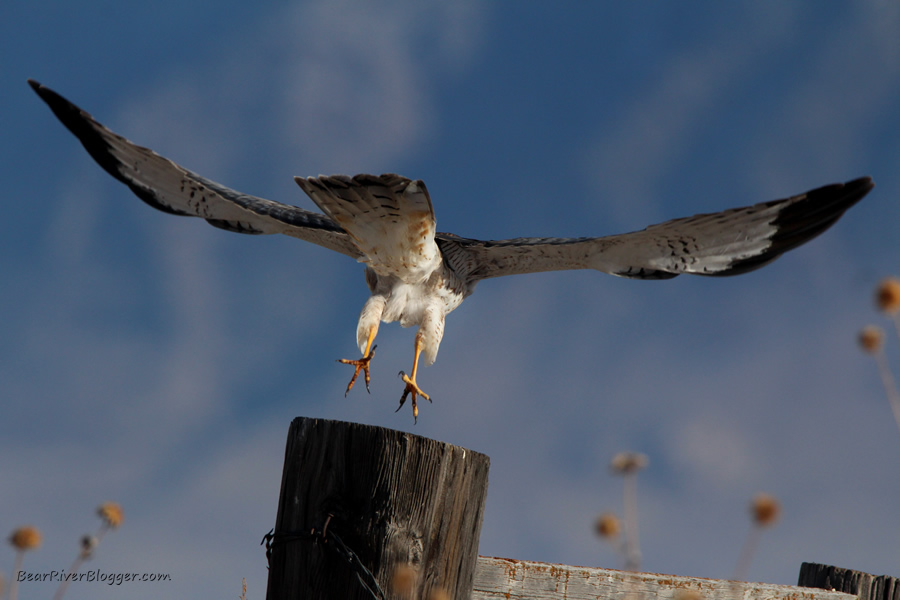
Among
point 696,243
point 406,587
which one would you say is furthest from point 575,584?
point 696,243

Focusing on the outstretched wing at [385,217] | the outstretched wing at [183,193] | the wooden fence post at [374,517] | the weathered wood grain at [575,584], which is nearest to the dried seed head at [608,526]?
the wooden fence post at [374,517]

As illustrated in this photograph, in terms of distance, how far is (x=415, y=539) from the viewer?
260 centimetres

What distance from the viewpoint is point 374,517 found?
8.50 ft

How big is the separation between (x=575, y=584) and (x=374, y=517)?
4.29ft

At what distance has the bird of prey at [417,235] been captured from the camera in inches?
178

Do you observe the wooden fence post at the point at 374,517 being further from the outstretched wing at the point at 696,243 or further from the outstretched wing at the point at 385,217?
the outstretched wing at the point at 696,243

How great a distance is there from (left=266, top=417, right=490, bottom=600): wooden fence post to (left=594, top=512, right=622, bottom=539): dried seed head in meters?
0.81

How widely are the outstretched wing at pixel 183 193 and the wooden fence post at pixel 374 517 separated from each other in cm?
316

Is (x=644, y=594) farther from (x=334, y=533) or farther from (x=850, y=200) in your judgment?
(x=850, y=200)

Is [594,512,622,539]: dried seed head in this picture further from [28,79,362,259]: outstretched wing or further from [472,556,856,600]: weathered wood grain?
[28,79,362,259]: outstretched wing

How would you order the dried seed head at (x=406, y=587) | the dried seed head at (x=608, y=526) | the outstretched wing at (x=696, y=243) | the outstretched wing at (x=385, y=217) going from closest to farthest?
the dried seed head at (x=608, y=526) → the dried seed head at (x=406, y=587) → the outstretched wing at (x=696, y=243) → the outstretched wing at (x=385, y=217)

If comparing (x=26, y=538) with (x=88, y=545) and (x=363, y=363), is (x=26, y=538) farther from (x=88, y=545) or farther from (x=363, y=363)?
(x=363, y=363)

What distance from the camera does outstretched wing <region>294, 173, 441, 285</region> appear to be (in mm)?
A: 4555

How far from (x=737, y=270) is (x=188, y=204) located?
3999 millimetres
